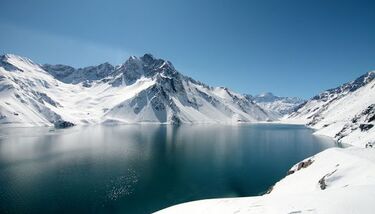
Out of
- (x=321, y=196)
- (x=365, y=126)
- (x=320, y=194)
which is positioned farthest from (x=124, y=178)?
(x=365, y=126)

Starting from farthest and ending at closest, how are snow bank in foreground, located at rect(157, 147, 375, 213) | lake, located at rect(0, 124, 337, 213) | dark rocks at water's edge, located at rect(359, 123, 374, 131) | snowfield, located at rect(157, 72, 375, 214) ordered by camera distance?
1. dark rocks at water's edge, located at rect(359, 123, 374, 131)
2. lake, located at rect(0, 124, 337, 213)
3. snowfield, located at rect(157, 72, 375, 214)
4. snow bank in foreground, located at rect(157, 147, 375, 213)

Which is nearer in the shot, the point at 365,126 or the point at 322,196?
the point at 322,196

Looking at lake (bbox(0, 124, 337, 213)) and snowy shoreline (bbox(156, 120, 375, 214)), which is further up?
snowy shoreline (bbox(156, 120, 375, 214))

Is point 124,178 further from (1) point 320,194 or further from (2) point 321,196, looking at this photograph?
(2) point 321,196

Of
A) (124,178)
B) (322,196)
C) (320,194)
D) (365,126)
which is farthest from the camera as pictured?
(365,126)

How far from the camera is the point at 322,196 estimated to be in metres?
24.2

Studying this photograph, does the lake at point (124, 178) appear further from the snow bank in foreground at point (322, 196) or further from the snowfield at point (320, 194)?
the snow bank in foreground at point (322, 196)

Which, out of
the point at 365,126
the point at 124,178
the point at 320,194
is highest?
the point at 365,126

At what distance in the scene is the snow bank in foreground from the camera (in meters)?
21.2

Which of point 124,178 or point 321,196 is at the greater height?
point 321,196

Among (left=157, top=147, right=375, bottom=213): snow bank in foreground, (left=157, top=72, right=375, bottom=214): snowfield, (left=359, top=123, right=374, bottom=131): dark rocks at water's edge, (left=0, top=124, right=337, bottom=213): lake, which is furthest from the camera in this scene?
(left=359, top=123, right=374, bottom=131): dark rocks at water's edge

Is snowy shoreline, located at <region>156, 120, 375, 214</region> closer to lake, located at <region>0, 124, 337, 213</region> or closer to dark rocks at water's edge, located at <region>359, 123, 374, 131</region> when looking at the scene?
lake, located at <region>0, 124, 337, 213</region>

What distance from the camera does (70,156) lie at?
4203 inches

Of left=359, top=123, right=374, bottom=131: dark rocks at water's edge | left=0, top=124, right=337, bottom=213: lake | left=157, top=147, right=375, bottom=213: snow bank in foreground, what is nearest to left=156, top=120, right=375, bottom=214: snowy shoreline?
left=157, top=147, right=375, bottom=213: snow bank in foreground
